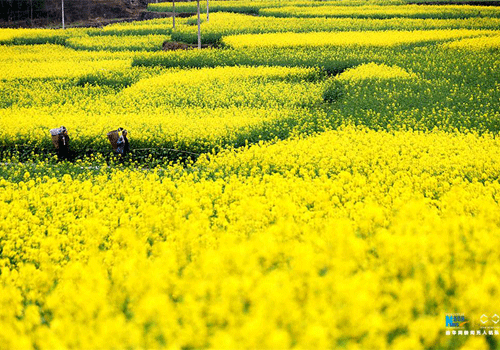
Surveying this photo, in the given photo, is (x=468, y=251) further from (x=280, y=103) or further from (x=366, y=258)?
(x=280, y=103)

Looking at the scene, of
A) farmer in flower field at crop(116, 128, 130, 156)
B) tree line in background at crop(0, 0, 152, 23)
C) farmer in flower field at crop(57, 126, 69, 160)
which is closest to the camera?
farmer in flower field at crop(116, 128, 130, 156)

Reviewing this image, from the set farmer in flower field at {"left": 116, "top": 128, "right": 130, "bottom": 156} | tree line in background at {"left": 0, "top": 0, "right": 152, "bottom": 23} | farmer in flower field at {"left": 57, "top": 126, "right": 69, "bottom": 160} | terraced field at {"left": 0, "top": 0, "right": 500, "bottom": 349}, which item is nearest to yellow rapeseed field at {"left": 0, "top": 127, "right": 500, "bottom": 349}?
terraced field at {"left": 0, "top": 0, "right": 500, "bottom": 349}

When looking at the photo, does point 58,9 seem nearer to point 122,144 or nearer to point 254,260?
point 122,144

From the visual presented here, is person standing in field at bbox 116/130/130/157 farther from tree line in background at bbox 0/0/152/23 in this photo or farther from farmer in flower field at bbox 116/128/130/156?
tree line in background at bbox 0/0/152/23

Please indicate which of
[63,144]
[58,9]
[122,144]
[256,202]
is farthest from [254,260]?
[58,9]

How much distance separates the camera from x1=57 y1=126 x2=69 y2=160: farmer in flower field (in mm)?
12374

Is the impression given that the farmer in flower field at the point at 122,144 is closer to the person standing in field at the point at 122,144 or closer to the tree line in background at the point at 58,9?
the person standing in field at the point at 122,144

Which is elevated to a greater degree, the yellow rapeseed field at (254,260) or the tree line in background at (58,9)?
the tree line in background at (58,9)

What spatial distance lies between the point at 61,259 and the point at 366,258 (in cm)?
382

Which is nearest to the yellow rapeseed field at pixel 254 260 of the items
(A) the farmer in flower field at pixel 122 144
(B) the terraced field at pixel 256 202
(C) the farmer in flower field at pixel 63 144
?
(B) the terraced field at pixel 256 202

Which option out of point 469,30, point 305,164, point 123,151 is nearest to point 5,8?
point 469,30

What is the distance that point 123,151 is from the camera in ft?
40.2

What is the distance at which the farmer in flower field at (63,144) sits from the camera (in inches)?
487

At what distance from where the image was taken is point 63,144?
12508mm
